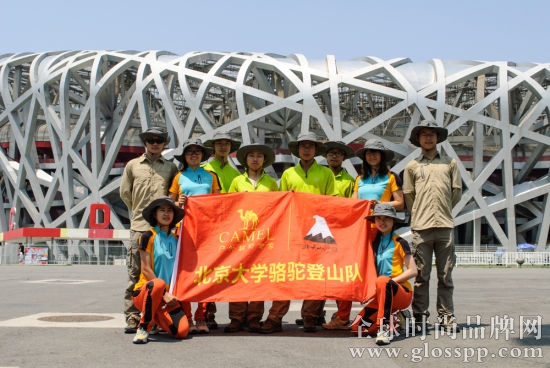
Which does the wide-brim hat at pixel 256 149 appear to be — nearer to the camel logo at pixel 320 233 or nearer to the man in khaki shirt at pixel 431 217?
the camel logo at pixel 320 233

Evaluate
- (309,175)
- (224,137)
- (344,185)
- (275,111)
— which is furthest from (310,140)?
(275,111)

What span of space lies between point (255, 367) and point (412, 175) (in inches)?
143

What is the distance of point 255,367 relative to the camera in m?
5.12

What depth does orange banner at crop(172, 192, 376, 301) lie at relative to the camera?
7172 millimetres

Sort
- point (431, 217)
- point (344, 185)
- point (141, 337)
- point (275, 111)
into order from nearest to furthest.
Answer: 1. point (141, 337)
2. point (431, 217)
3. point (344, 185)
4. point (275, 111)

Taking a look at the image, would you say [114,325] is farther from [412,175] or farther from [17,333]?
[412,175]

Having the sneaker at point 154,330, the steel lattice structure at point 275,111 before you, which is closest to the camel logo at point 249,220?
the sneaker at point 154,330

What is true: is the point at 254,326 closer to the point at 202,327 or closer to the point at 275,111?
the point at 202,327

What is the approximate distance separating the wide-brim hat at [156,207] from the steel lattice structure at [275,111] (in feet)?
117

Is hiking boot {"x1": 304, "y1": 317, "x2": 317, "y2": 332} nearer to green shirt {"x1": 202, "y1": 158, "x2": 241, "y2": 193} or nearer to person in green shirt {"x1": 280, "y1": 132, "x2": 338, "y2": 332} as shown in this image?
person in green shirt {"x1": 280, "y1": 132, "x2": 338, "y2": 332}

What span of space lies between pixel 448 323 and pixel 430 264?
68cm

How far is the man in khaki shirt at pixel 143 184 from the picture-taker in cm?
749

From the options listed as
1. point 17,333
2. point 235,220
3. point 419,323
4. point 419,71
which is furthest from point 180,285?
point 419,71

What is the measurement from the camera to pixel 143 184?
25.3ft
